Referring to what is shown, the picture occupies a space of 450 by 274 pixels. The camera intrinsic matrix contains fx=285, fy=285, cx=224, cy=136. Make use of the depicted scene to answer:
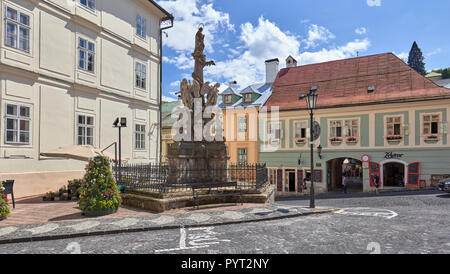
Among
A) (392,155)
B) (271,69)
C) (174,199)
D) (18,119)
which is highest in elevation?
(271,69)

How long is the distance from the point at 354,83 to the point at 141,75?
18.0 m

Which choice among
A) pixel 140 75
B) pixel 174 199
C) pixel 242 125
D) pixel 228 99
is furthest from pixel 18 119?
pixel 228 99

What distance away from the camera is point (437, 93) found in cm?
2038

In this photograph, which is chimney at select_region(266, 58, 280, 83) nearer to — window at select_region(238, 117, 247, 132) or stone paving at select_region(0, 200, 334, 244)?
window at select_region(238, 117, 247, 132)

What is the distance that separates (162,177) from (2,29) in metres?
9.21

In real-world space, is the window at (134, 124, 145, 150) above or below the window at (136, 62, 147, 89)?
below

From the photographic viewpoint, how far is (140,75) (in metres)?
20.0

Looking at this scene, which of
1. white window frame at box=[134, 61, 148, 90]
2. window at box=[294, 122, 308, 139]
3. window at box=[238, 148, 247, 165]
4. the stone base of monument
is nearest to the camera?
the stone base of monument

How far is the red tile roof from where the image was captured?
2194 centimetres

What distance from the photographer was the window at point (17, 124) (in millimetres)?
12094

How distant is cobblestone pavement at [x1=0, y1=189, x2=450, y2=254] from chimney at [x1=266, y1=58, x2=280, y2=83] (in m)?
25.5

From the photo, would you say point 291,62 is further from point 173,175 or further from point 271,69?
point 173,175

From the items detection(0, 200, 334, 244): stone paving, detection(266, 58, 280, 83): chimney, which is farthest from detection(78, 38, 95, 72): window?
detection(266, 58, 280, 83): chimney

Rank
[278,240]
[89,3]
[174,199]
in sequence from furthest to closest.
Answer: [89,3]
[174,199]
[278,240]
